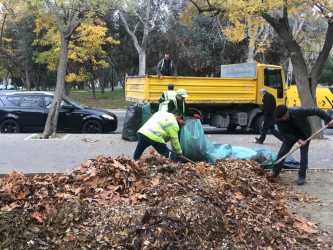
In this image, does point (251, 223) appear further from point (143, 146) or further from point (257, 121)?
point (257, 121)

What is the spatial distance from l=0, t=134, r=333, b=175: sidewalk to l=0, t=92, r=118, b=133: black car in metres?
1.45

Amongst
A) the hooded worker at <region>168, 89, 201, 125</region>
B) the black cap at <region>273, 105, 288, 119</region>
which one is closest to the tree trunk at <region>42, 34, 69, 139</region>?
the hooded worker at <region>168, 89, 201, 125</region>

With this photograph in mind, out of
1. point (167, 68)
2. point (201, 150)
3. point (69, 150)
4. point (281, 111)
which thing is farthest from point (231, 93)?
point (281, 111)

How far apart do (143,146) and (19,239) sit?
2933 millimetres

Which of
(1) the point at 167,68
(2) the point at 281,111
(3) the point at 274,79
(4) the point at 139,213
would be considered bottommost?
(4) the point at 139,213

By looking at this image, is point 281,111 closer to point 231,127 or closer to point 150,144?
point 150,144

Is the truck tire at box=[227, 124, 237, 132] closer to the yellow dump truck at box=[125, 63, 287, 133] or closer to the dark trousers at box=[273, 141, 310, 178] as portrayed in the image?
the yellow dump truck at box=[125, 63, 287, 133]

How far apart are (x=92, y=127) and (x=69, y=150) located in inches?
138

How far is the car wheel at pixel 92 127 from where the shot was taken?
12219 mm

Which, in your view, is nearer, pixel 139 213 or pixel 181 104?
pixel 139 213

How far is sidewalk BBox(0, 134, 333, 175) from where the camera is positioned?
7355 millimetres

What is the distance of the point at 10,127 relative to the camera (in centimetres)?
1209

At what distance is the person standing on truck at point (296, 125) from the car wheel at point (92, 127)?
23.7ft

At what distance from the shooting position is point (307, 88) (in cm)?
1143
